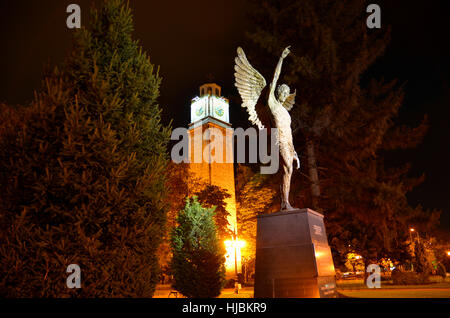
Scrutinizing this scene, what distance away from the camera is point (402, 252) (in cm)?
2289

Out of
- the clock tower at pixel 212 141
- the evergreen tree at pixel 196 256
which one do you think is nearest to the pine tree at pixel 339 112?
the evergreen tree at pixel 196 256

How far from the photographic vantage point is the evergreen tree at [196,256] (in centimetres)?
1189

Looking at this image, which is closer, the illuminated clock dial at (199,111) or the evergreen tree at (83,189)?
the evergreen tree at (83,189)

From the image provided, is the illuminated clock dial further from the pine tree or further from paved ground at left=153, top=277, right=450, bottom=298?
paved ground at left=153, top=277, right=450, bottom=298

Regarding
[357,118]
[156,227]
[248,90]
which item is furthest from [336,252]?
[156,227]

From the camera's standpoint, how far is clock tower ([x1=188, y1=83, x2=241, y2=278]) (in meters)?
33.1

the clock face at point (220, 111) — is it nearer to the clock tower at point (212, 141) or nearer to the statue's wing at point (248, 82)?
the clock tower at point (212, 141)

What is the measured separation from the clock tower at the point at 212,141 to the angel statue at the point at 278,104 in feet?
76.1

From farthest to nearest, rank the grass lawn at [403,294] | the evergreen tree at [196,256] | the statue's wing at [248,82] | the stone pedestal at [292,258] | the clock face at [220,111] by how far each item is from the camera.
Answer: the clock face at [220,111] < the evergreen tree at [196,256] < the grass lawn at [403,294] < the statue's wing at [248,82] < the stone pedestal at [292,258]

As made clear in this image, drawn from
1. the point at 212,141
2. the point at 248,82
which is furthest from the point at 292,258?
the point at 212,141

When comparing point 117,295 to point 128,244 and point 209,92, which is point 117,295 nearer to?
point 128,244

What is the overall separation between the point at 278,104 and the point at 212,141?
27.1 meters

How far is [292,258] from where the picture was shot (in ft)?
21.7

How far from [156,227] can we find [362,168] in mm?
11810
